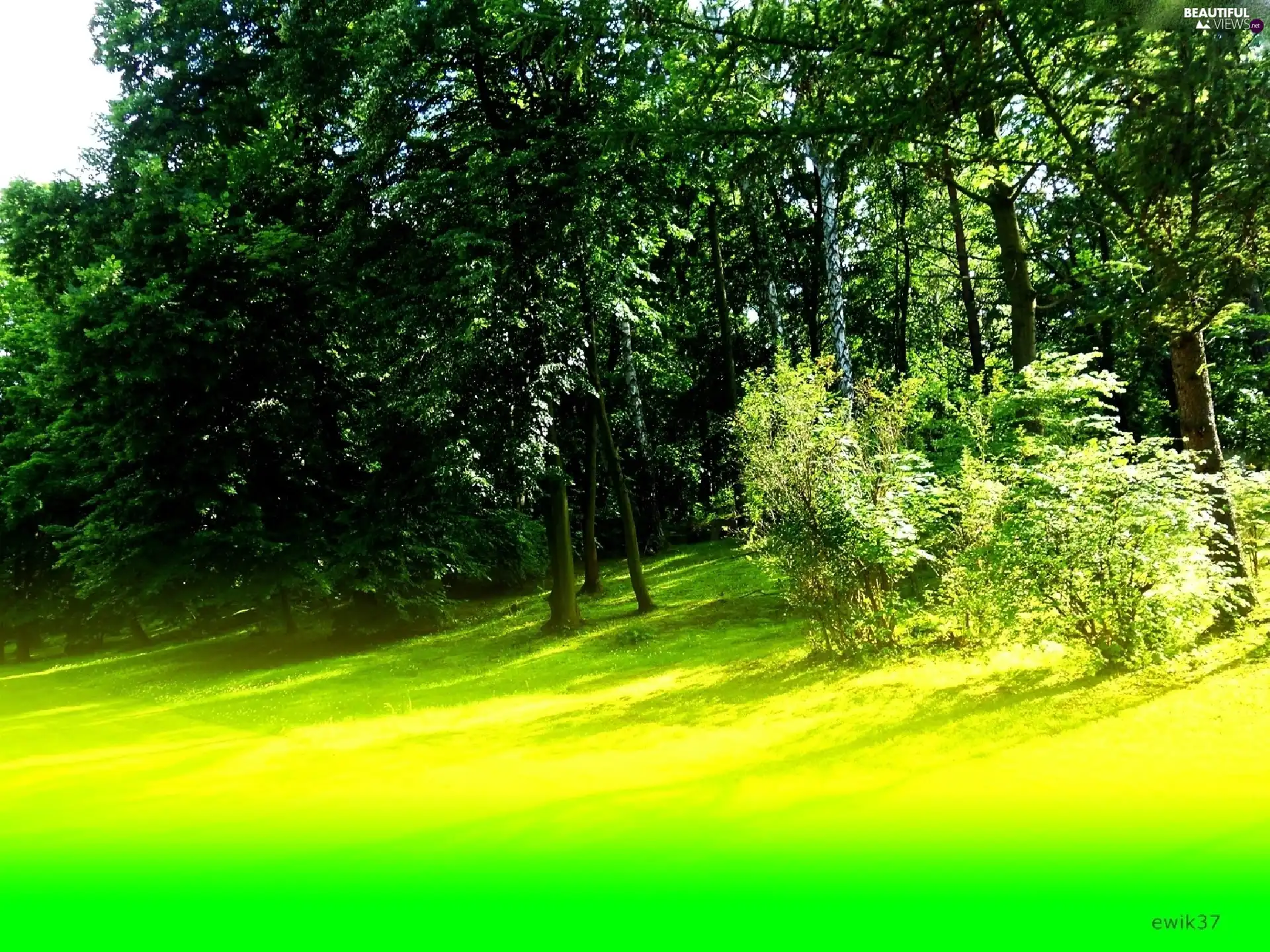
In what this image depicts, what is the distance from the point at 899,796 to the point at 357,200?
42.3 feet

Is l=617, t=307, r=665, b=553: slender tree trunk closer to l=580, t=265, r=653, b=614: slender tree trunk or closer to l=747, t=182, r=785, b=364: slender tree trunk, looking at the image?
l=747, t=182, r=785, b=364: slender tree trunk

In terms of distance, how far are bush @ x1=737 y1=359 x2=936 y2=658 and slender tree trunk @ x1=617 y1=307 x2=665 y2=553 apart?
1112 centimetres

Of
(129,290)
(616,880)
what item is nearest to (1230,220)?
(616,880)

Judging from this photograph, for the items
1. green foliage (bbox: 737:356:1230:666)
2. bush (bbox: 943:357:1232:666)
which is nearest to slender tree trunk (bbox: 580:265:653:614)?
green foliage (bbox: 737:356:1230:666)

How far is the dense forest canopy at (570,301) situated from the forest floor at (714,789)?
50.8 inches

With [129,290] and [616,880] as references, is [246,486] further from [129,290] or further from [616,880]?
[616,880]

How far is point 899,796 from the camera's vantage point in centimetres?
498

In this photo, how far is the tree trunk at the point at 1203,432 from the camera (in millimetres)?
7375

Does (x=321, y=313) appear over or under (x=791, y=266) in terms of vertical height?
under

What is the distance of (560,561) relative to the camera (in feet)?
47.9

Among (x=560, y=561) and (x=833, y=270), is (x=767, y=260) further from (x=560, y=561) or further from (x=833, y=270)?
(x=560, y=561)

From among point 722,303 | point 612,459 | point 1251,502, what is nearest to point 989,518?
point 1251,502

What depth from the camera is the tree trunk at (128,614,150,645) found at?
23.9 meters

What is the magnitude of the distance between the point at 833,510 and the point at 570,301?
698 cm
